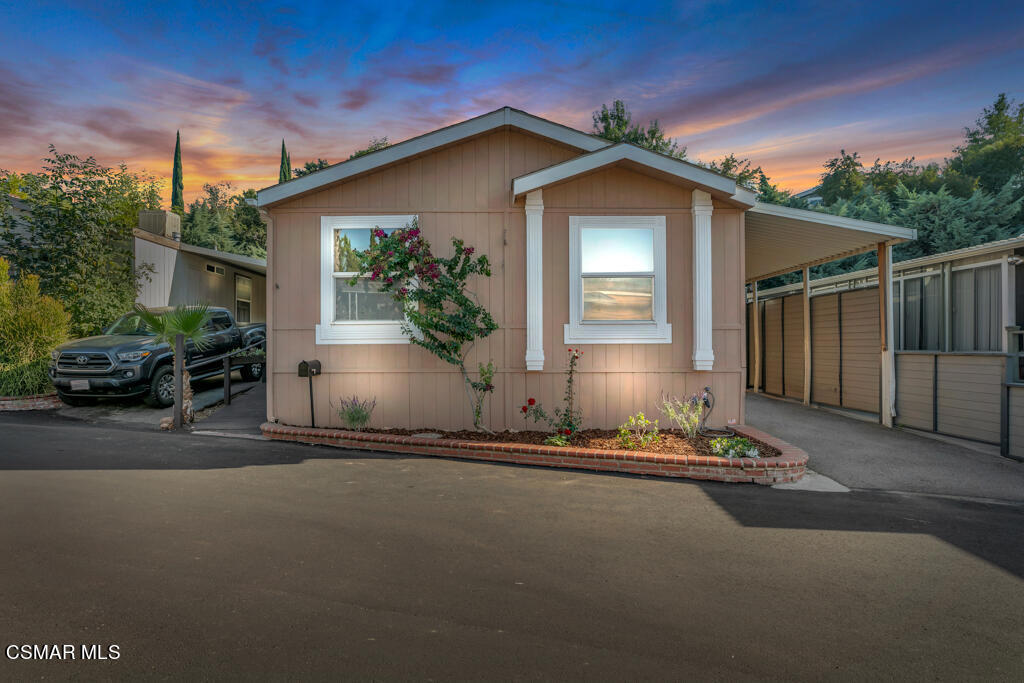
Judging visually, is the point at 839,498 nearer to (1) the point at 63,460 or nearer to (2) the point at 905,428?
(2) the point at 905,428

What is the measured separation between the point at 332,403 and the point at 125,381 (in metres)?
4.29

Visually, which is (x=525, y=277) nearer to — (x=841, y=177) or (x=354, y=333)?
(x=354, y=333)

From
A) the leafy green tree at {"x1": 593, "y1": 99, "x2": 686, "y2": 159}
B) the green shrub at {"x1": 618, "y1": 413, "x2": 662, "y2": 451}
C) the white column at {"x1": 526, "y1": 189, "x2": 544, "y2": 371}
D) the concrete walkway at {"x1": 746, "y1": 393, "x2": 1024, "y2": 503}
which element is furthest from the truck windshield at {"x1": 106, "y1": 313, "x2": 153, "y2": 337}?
the leafy green tree at {"x1": 593, "y1": 99, "x2": 686, "y2": 159}

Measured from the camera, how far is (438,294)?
712cm

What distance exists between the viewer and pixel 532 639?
8.05 ft

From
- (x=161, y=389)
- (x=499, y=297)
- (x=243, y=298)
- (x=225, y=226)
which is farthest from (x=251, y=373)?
(x=225, y=226)

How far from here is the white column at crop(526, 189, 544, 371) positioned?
7.32 metres

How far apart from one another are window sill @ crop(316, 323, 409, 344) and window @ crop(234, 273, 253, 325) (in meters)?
10.7

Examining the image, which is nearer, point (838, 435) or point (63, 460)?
point (63, 460)

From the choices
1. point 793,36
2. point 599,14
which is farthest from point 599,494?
point 793,36

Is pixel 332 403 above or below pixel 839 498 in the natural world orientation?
above

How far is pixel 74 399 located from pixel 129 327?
5.10 feet

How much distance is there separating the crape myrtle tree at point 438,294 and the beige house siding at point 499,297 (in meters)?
0.20

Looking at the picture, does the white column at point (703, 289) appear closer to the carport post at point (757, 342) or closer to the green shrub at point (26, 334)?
the carport post at point (757, 342)
